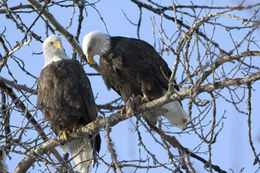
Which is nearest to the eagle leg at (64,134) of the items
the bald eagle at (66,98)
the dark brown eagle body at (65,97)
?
the bald eagle at (66,98)

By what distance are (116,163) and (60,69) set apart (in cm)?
199

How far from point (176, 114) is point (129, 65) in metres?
0.98

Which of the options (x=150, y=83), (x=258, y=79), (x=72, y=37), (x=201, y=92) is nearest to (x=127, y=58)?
(x=150, y=83)

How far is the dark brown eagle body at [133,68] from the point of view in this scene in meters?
5.07

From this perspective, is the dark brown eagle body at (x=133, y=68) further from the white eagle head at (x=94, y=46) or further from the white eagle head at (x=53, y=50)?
the white eagle head at (x=53, y=50)

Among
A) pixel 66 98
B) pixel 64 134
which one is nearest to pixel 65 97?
pixel 66 98

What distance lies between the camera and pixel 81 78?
17.8 feet

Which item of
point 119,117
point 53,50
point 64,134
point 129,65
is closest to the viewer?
point 119,117

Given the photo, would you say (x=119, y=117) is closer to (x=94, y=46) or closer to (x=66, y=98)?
(x=66, y=98)

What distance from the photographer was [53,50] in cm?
581

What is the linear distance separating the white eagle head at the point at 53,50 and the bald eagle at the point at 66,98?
0.43 ft

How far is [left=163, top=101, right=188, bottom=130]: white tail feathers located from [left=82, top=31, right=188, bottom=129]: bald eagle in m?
0.22

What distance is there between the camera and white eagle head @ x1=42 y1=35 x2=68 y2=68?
5703 millimetres

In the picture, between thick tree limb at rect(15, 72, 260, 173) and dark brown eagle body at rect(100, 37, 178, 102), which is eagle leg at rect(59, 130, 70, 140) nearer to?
thick tree limb at rect(15, 72, 260, 173)
